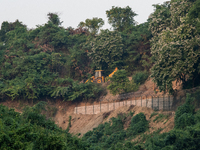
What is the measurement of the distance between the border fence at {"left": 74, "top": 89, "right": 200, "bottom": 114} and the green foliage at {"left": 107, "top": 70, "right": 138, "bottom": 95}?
A: 877 millimetres

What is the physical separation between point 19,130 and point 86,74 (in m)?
40.3

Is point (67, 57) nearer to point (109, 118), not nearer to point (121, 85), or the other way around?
point (121, 85)

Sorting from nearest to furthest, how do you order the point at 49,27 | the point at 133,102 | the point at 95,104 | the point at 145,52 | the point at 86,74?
the point at 133,102, the point at 95,104, the point at 145,52, the point at 86,74, the point at 49,27

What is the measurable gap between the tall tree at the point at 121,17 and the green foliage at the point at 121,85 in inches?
687

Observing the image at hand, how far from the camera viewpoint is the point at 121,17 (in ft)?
211

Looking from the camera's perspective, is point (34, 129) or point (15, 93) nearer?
point (34, 129)

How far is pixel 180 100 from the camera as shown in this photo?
38.3 m

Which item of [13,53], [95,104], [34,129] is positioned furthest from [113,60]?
[34,129]

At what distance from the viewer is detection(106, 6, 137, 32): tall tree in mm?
63469

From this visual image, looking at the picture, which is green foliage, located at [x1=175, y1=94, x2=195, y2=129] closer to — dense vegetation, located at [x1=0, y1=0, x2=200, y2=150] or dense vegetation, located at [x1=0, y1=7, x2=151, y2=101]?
dense vegetation, located at [x1=0, y1=0, x2=200, y2=150]

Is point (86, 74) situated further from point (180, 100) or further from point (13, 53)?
point (180, 100)

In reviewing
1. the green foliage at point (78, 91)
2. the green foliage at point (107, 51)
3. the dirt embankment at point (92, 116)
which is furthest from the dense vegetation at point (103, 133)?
the green foliage at point (107, 51)

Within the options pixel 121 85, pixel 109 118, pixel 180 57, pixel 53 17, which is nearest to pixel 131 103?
pixel 109 118

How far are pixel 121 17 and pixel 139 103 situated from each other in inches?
986
